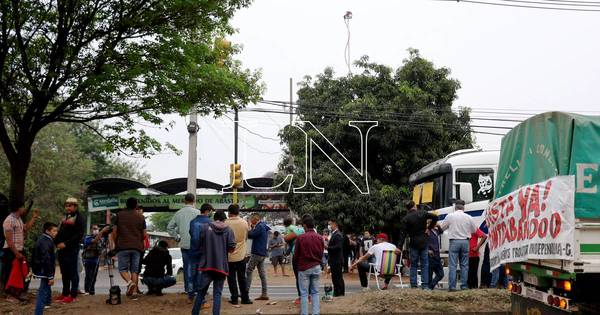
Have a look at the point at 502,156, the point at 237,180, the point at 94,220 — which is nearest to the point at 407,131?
the point at 237,180

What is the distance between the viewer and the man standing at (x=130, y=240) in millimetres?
12180

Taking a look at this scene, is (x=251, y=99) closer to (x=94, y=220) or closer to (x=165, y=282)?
(x=165, y=282)

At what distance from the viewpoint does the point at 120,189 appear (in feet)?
120

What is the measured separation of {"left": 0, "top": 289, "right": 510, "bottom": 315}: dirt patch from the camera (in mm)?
11750

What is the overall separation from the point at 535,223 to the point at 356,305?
4874mm

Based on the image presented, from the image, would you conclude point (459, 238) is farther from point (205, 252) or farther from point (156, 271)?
point (156, 271)

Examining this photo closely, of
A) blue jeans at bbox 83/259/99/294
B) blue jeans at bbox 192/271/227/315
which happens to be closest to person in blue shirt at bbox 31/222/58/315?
blue jeans at bbox 83/259/99/294

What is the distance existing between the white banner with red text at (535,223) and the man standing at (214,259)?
13.8 ft

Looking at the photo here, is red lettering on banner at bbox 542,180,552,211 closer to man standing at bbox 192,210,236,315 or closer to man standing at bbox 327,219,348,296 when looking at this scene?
man standing at bbox 192,210,236,315

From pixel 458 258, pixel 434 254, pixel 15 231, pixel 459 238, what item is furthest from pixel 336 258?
pixel 15 231

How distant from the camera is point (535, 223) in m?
8.01

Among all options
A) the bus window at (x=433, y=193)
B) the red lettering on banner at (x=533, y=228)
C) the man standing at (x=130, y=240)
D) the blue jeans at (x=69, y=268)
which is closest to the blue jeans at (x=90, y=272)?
the blue jeans at (x=69, y=268)

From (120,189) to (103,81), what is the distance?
2469 cm

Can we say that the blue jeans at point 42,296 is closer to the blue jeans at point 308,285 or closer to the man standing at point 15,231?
the man standing at point 15,231
